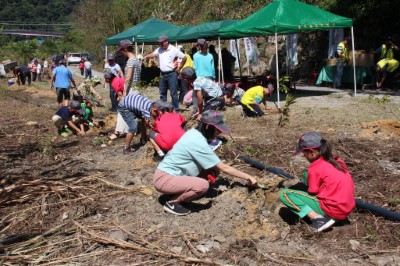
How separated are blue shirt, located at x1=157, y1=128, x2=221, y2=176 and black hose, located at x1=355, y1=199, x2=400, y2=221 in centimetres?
145

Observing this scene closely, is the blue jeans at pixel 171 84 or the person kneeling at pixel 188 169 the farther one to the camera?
the blue jeans at pixel 171 84

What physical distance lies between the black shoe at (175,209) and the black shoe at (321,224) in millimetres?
1277

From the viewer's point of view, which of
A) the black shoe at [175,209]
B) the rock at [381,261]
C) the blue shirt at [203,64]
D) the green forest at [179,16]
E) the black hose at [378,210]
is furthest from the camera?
the green forest at [179,16]

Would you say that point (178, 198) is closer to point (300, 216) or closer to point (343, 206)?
point (300, 216)

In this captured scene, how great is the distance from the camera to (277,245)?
12.8 feet

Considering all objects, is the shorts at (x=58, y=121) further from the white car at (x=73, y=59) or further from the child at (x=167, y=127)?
the white car at (x=73, y=59)

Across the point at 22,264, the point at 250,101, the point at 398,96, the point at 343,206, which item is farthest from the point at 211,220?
the point at 398,96

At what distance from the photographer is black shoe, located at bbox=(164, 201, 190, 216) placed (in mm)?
4508

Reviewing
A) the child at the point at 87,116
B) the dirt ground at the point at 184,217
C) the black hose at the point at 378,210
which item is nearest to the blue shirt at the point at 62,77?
the child at the point at 87,116

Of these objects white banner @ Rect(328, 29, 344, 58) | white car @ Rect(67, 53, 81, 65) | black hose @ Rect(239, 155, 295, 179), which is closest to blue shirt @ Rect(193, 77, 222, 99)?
black hose @ Rect(239, 155, 295, 179)

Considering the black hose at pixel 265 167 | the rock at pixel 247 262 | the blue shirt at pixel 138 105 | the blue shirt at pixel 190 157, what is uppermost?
the blue shirt at pixel 138 105

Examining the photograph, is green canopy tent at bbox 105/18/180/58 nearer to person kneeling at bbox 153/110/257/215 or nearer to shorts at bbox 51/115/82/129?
shorts at bbox 51/115/82/129

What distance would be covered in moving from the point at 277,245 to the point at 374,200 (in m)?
1.46

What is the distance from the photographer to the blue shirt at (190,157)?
4402 mm
